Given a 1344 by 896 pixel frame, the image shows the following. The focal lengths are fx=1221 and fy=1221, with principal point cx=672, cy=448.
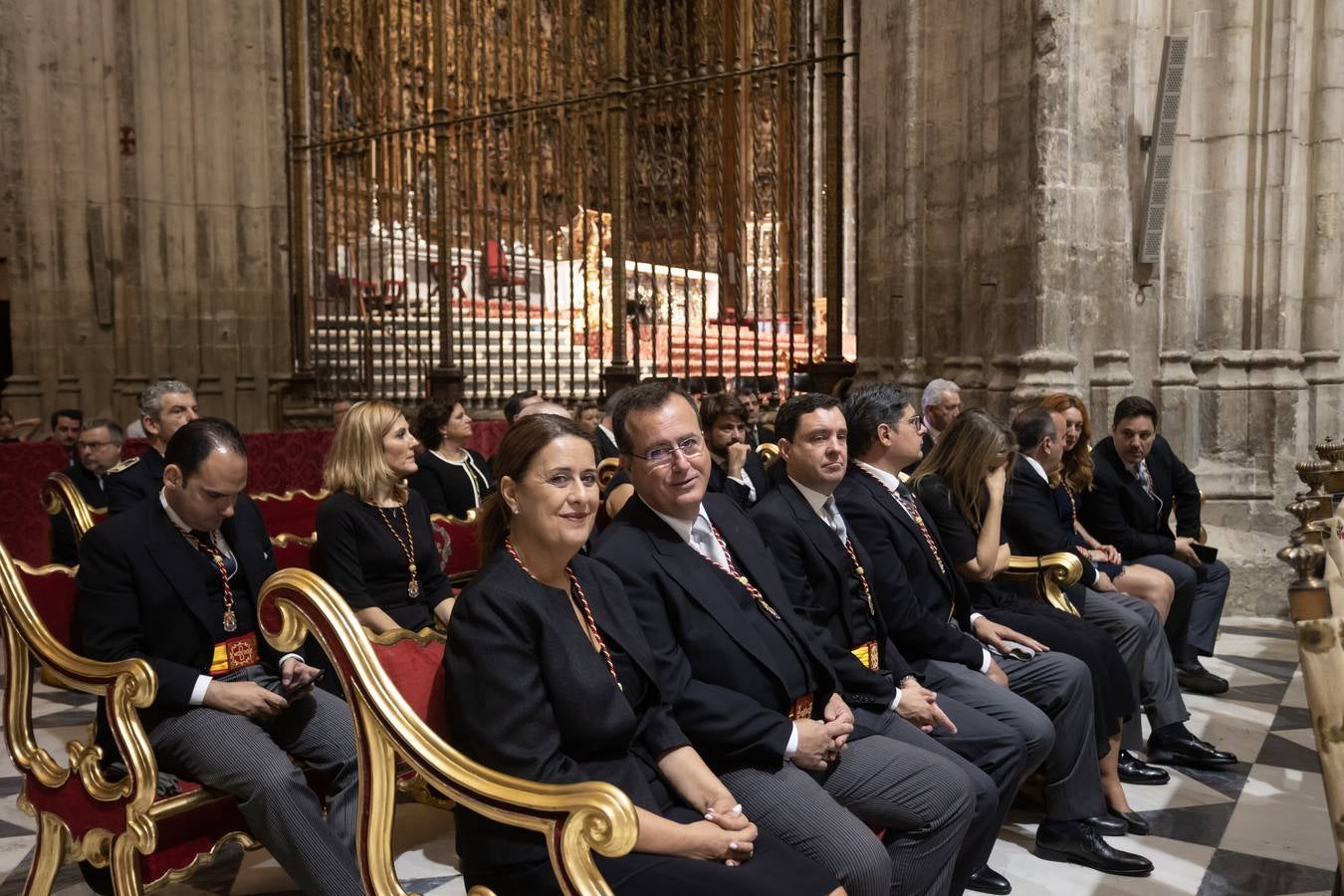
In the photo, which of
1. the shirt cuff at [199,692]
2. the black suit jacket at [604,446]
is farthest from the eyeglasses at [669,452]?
the black suit jacket at [604,446]

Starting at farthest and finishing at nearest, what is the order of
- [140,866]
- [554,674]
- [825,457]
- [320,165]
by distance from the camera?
[320,165], [825,457], [140,866], [554,674]

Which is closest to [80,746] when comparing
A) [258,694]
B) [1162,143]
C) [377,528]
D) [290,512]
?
[258,694]

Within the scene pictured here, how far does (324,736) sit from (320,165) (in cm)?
915

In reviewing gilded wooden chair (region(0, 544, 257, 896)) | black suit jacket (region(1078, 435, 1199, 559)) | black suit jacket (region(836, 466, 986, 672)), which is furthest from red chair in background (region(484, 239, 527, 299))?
gilded wooden chair (region(0, 544, 257, 896))

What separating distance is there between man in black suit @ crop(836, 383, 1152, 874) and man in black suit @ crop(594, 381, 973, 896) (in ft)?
2.01

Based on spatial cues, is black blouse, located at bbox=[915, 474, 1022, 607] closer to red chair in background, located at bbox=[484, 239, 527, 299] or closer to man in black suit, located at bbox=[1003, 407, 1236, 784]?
man in black suit, located at bbox=[1003, 407, 1236, 784]

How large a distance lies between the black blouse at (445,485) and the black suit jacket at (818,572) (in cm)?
243

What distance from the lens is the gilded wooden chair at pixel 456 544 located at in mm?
4129

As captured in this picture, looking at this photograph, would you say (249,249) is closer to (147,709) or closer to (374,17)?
(374,17)

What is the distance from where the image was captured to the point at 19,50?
33.6 feet

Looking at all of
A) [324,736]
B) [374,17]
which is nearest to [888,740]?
[324,736]

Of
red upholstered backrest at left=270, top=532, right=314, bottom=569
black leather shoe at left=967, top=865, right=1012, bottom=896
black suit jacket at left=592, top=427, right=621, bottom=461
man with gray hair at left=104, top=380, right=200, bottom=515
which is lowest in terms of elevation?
black leather shoe at left=967, top=865, right=1012, bottom=896

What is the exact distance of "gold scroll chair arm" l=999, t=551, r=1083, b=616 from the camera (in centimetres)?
402

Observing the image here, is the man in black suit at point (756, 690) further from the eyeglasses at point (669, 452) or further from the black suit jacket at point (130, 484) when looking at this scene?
the black suit jacket at point (130, 484)
